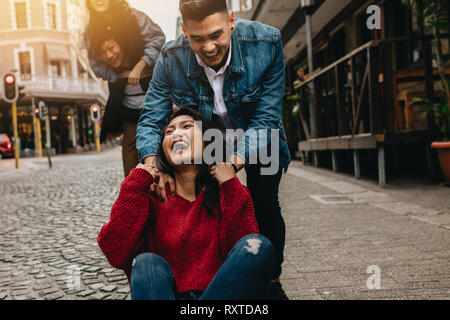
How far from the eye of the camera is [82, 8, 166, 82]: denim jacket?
2631 mm

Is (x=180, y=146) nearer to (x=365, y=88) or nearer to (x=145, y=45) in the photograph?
(x=145, y=45)

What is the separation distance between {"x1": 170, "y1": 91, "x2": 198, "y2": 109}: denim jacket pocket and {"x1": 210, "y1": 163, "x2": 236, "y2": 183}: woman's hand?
45 centimetres

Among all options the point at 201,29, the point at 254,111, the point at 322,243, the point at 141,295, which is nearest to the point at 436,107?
the point at 322,243

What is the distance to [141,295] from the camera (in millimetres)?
1543

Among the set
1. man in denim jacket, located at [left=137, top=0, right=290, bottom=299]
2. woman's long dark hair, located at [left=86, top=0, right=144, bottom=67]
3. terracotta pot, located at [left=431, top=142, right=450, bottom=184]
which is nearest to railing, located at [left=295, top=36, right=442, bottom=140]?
terracotta pot, located at [left=431, top=142, right=450, bottom=184]

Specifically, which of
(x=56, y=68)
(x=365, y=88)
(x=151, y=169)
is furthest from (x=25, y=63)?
(x=151, y=169)

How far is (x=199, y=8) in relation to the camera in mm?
1756

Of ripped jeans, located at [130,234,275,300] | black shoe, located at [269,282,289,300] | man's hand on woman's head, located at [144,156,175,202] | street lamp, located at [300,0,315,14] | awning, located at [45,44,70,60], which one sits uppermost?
awning, located at [45,44,70,60]

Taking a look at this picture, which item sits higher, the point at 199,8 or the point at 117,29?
the point at 117,29

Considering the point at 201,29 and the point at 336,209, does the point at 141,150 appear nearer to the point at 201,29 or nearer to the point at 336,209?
the point at 201,29

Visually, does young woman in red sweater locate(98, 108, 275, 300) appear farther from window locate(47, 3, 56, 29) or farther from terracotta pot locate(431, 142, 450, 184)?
window locate(47, 3, 56, 29)

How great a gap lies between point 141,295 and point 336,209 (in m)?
3.59

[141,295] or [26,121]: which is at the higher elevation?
A: [26,121]

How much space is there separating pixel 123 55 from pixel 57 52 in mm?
29974
